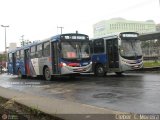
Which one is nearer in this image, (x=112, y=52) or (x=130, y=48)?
(x=130, y=48)

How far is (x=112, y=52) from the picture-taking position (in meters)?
23.8

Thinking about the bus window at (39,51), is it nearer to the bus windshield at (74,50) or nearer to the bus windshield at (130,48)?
the bus windshield at (74,50)

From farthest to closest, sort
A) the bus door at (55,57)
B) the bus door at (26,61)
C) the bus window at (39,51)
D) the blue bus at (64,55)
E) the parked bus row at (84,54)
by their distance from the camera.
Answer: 1. the bus door at (26,61)
2. the bus window at (39,51)
3. the bus door at (55,57)
4. the parked bus row at (84,54)
5. the blue bus at (64,55)

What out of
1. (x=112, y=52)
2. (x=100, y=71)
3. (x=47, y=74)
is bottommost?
(x=47, y=74)

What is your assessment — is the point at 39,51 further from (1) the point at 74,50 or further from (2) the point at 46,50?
(1) the point at 74,50

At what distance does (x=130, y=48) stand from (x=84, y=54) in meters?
3.31

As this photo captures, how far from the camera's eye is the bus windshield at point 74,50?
2170 centimetres

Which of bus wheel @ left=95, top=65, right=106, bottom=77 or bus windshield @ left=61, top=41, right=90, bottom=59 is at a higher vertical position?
bus windshield @ left=61, top=41, right=90, bottom=59

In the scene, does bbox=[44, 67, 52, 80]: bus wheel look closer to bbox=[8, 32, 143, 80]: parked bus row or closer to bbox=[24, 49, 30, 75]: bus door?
bbox=[8, 32, 143, 80]: parked bus row

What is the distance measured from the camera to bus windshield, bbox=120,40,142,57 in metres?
23.0

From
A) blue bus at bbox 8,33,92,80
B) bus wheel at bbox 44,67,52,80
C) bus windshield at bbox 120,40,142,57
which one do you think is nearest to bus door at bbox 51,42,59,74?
blue bus at bbox 8,33,92,80

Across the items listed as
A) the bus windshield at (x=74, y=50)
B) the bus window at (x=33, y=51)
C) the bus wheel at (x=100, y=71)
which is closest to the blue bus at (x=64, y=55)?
the bus windshield at (x=74, y=50)

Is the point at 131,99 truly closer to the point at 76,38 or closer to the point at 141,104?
the point at 141,104

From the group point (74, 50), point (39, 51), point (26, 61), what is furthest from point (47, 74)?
point (26, 61)
